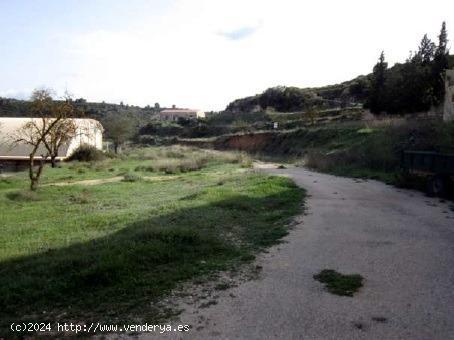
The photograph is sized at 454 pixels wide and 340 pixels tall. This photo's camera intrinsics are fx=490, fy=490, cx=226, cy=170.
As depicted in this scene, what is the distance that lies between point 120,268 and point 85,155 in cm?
4414

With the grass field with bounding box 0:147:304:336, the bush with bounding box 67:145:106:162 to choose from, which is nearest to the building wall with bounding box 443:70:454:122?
the grass field with bounding box 0:147:304:336

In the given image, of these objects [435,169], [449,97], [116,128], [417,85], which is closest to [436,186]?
[435,169]

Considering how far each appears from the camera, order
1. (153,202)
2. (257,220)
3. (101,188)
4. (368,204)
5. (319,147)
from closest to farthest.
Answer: (257,220) → (368,204) → (153,202) → (101,188) → (319,147)

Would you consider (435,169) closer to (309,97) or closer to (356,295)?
(356,295)

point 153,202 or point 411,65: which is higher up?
point 411,65

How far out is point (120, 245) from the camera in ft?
31.1

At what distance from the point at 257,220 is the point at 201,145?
64597 mm

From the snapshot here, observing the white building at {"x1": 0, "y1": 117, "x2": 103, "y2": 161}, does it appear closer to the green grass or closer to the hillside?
the green grass

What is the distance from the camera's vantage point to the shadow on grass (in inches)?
269

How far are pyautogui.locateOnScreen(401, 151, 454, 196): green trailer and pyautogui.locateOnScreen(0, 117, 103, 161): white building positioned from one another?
34223 millimetres

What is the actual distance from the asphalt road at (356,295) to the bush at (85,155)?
39.7m

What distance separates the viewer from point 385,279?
8.11 m

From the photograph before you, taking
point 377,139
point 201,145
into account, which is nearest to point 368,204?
point 377,139

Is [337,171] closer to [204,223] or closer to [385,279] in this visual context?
[204,223]
